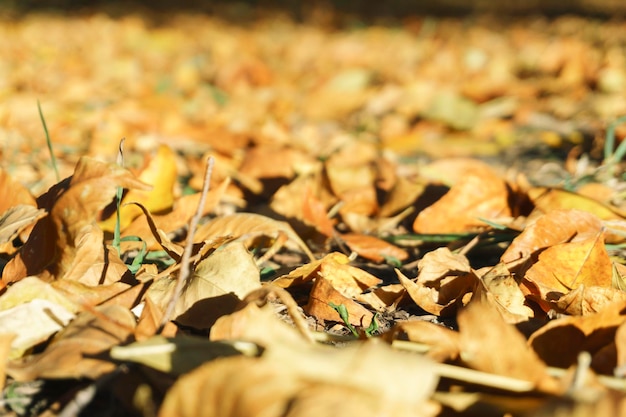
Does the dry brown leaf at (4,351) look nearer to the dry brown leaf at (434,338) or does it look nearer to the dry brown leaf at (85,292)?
the dry brown leaf at (85,292)

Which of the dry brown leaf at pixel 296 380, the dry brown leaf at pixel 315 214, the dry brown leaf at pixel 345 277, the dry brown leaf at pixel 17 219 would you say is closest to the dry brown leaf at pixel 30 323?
the dry brown leaf at pixel 17 219


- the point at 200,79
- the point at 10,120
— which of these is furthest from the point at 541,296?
the point at 200,79

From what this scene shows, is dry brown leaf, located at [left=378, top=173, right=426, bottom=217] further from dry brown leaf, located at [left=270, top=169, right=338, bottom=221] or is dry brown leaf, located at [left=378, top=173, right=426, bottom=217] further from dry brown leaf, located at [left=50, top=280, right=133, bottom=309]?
dry brown leaf, located at [left=50, top=280, right=133, bottom=309]

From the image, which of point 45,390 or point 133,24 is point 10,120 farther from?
point 133,24

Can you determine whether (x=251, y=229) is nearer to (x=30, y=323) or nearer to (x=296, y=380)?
(x=30, y=323)

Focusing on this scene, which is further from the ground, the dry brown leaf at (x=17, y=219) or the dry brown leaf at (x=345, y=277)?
the dry brown leaf at (x=17, y=219)

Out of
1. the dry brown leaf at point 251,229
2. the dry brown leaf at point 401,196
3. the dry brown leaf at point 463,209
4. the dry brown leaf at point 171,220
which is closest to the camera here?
the dry brown leaf at point 251,229

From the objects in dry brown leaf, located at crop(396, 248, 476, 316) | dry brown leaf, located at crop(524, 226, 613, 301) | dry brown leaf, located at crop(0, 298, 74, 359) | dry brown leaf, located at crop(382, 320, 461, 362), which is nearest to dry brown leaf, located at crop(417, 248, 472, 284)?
dry brown leaf, located at crop(396, 248, 476, 316)
